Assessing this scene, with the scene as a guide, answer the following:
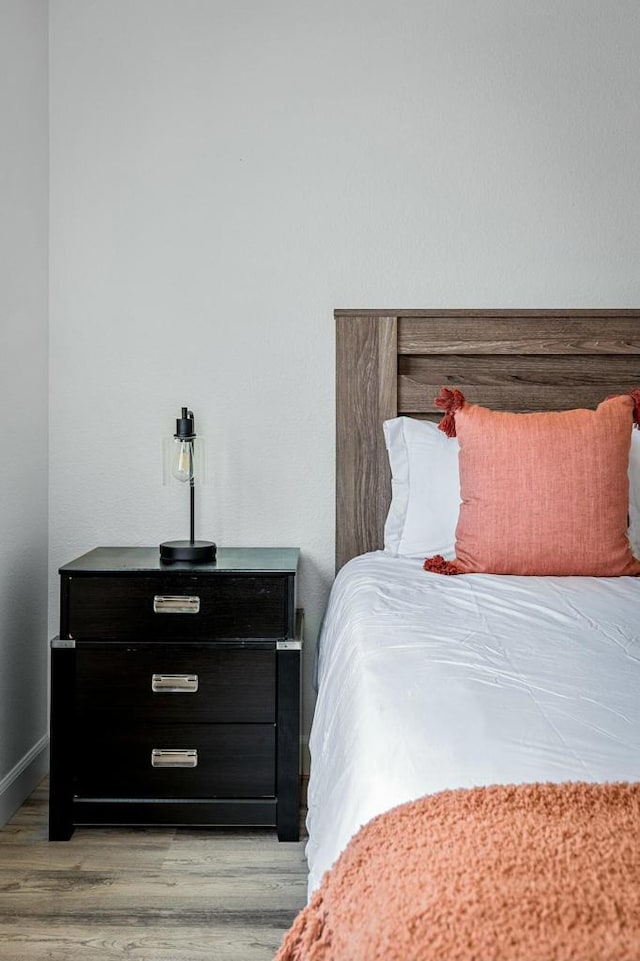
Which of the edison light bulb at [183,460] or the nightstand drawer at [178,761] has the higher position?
the edison light bulb at [183,460]

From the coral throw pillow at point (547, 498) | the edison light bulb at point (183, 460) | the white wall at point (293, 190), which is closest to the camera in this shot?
the coral throw pillow at point (547, 498)

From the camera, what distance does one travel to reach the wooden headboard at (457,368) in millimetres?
2465

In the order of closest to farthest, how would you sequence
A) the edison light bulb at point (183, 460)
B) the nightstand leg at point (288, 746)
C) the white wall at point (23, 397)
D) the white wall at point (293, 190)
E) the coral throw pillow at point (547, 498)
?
the coral throw pillow at point (547, 498) < the nightstand leg at point (288, 746) < the white wall at point (23, 397) < the edison light bulb at point (183, 460) < the white wall at point (293, 190)

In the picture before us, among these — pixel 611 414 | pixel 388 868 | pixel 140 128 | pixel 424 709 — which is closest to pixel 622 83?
pixel 611 414

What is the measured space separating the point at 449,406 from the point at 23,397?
3.95ft

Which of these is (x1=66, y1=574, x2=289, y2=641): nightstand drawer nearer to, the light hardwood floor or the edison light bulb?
the edison light bulb

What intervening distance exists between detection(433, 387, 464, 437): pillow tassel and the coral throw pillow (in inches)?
6.3

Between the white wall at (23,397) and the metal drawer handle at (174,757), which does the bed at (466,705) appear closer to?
the metal drawer handle at (174,757)

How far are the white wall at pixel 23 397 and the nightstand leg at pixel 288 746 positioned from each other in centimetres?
74

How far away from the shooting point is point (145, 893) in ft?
5.90

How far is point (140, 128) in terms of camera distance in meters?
2.47

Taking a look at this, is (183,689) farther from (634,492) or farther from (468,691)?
(634,492)

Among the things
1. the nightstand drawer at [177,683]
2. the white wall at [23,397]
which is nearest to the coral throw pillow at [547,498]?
the nightstand drawer at [177,683]

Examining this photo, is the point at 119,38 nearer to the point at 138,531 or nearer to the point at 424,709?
the point at 138,531
